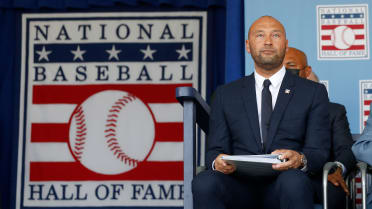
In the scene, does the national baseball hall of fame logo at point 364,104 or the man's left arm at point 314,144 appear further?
the national baseball hall of fame logo at point 364,104

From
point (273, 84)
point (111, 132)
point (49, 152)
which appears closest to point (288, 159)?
point (273, 84)

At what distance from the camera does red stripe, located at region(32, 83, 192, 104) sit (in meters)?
4.99

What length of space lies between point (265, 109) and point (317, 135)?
8.4 inches

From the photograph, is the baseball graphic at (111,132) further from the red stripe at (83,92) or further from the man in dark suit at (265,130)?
the man in dark suit at (265,130)

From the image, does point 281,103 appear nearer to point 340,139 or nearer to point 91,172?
point 340,139

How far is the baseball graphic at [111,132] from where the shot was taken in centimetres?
495

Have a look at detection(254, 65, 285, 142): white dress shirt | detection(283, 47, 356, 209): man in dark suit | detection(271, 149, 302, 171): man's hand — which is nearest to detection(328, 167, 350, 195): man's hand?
detection(283, 47, 356, 209): man in dark suit

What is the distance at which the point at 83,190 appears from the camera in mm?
4926

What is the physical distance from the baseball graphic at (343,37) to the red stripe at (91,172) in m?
1.70

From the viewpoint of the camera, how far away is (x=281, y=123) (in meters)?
2.21

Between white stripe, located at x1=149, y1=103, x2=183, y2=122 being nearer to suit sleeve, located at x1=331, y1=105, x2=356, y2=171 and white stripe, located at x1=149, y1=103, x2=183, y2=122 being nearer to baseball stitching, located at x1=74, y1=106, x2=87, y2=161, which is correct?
baseball stitching, located at x1=74, y1=106, x2=87, y2=161

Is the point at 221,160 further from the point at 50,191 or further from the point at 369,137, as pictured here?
the point at 50,191

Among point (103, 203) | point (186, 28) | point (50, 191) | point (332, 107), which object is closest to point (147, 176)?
point (103, 203)

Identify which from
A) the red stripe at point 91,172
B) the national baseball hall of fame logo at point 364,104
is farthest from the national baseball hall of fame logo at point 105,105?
the national baseball hall of fame logo at point 364,104
